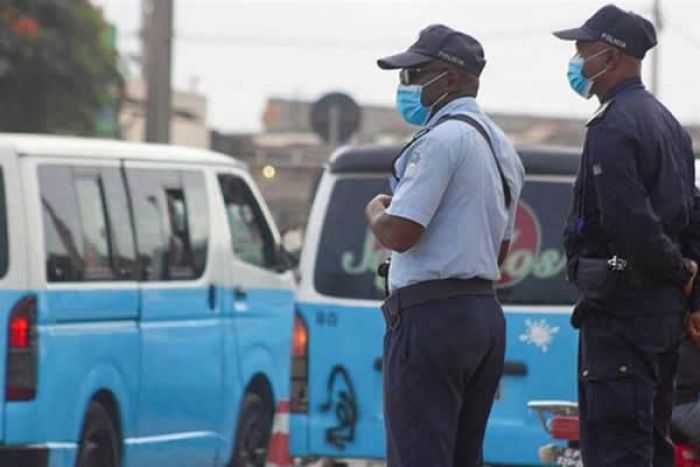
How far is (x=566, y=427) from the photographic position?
25.1 ft

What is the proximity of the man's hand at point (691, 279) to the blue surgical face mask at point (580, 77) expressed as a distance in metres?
0.66

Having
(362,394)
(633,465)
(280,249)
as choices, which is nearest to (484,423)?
(633,465)

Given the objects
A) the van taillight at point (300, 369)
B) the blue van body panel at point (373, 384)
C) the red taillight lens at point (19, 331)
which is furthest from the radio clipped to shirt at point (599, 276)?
the red taillight lens at point (19, 331)

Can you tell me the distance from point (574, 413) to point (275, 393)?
5.51 meters

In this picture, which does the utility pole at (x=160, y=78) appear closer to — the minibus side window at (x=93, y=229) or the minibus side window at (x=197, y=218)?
the minibus side window at (x=197, y=218)

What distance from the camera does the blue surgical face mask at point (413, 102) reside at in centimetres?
665

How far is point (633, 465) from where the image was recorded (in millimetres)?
6445

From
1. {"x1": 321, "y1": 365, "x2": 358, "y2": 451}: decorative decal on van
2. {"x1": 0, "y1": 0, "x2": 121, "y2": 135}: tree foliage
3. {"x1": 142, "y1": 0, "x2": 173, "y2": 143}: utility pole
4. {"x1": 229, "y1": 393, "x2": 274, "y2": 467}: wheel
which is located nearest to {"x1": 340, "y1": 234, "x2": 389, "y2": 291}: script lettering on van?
{"x1": 321, "y1": 365, "x2": 358, "y2": 451}: decorative decal on van

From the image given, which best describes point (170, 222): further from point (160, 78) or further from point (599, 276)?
point (160, 78)

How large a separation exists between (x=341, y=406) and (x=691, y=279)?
3.59 metres

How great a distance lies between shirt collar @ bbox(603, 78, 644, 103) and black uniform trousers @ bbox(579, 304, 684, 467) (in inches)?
28.4

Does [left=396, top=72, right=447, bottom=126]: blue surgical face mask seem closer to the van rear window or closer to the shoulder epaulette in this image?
the shoulder epaulette

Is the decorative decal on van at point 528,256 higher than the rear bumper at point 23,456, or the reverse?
the decorative decal on van at point 528,256

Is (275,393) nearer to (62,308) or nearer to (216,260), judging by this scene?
(216,260)
